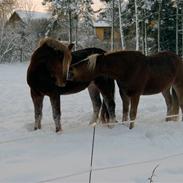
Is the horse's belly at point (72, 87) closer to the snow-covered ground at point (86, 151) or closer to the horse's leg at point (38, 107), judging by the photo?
the horse's leg at point (38, 107)

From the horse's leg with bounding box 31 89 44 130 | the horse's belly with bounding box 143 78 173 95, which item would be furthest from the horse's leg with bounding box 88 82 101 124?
the horse's leg with bounding box 31 89 44 130

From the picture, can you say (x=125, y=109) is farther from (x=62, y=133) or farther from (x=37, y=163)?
(x=37, y=163)

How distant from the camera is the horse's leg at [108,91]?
8219 mm

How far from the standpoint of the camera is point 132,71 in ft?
26.2

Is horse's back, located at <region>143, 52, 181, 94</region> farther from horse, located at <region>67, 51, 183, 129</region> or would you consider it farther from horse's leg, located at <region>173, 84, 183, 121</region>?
horse's leg, located at <region>173, 84, 183, 121</region>

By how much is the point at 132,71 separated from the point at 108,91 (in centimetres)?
59

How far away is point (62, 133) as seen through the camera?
25.0 ft

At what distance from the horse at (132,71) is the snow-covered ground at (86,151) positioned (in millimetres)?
632

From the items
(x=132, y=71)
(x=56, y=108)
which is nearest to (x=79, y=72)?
(x=56, y=108)

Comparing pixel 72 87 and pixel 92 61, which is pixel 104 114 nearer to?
pixel 72 87

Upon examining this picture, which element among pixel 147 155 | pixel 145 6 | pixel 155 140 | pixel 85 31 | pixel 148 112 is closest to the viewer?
pixel 147 155

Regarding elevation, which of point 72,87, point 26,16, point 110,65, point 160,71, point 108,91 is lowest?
point 108,91

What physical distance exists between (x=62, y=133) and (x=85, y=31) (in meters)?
44.9

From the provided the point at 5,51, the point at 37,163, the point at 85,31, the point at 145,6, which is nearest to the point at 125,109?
the point at 37,163
